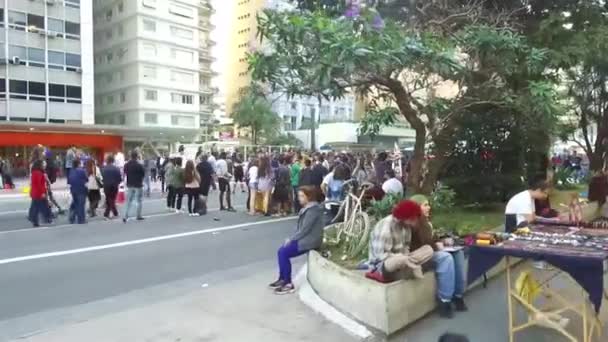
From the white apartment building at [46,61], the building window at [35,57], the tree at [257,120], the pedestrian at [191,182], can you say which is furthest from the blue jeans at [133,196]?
the tree at [257,120]

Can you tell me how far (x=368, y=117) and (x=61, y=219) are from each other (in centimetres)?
791

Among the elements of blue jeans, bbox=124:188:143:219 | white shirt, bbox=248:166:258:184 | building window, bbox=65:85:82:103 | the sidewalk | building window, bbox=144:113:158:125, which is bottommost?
the sidewalk

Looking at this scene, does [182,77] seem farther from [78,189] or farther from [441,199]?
[441,199]

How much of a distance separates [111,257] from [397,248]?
5.41 metres

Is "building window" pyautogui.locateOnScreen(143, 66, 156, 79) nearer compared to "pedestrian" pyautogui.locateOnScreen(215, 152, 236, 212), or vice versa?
"pedestrian" pyautogui.locateOnScreen(215, 152, 236, 212)

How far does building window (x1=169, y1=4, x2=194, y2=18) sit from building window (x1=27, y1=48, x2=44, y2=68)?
48.7 ft

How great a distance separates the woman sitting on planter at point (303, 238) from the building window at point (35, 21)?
40971 millimetres

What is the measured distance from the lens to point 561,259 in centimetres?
436

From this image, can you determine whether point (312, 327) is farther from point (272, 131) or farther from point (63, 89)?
point (272, 131)

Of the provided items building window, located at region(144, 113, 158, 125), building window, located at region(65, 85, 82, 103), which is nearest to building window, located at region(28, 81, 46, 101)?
building window, located at region(65, 85, 82, 103)

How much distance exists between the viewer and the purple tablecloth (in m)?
4.20

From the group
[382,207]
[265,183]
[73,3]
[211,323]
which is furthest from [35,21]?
[211,323]

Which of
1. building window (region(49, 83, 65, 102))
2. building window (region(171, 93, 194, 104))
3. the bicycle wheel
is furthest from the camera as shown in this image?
building window (region(171, 93, 194, 104))

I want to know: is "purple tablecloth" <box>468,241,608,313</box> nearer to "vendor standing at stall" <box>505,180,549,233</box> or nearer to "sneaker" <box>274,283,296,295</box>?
"vendor standing at stall" <box>505,180,549,233</box>
